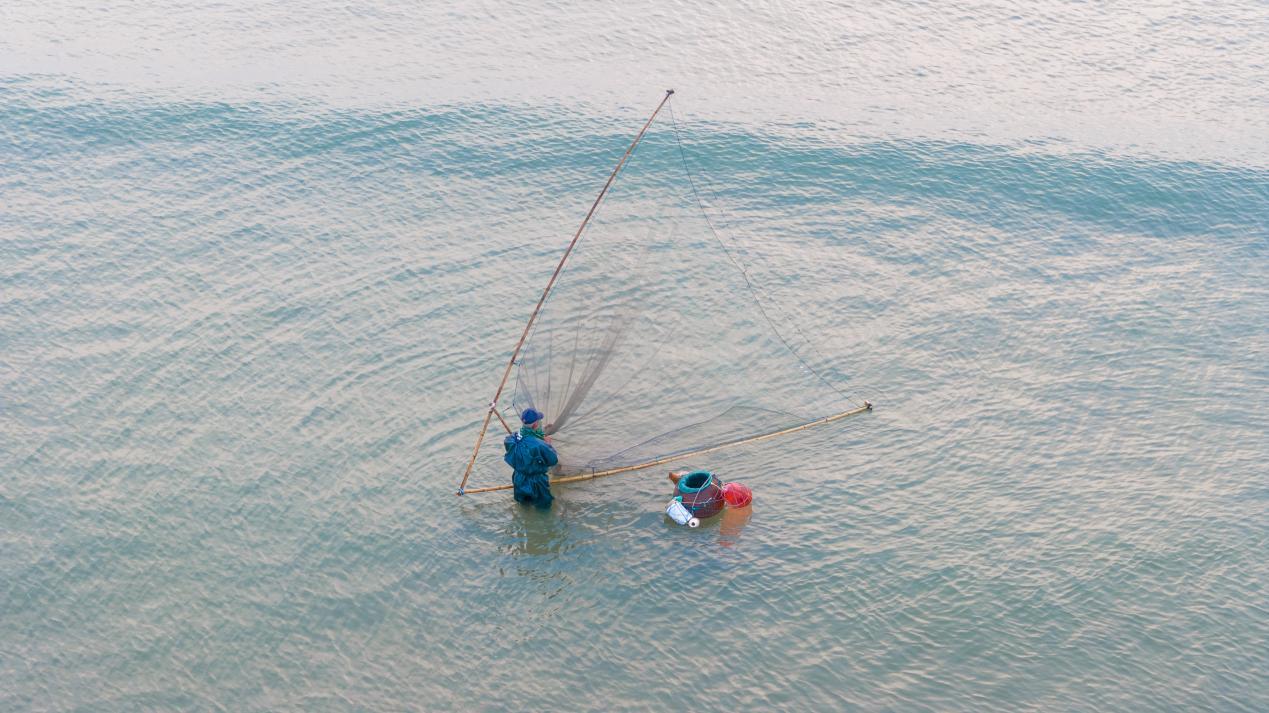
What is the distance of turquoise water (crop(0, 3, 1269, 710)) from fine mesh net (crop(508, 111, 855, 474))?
627mm

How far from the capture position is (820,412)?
592 inches

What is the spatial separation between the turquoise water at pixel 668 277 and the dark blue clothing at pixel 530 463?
1.64 feet

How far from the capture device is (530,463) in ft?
40.9

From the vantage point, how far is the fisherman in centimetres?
1237

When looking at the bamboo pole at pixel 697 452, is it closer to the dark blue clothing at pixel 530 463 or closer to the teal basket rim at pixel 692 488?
the dark blue clothing at pixel 530 463

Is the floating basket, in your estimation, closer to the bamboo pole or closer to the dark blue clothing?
the bamboo pole

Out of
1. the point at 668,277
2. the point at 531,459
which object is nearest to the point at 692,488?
the point at 531,459

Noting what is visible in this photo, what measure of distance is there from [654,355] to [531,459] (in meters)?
3.52

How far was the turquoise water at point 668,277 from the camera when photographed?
1155 cm

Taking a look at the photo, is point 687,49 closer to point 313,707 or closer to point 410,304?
point 410,304

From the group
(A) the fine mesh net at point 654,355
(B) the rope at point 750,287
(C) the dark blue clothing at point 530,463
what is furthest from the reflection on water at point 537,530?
(B) the rope at point 750,287

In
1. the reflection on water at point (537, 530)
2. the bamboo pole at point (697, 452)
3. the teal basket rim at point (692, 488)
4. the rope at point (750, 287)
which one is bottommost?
the reflection on water at point (537, 530)

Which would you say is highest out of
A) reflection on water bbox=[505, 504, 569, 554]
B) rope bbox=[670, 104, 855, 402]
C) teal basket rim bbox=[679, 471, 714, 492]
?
rope bbox=[670, 104, 855, 402]

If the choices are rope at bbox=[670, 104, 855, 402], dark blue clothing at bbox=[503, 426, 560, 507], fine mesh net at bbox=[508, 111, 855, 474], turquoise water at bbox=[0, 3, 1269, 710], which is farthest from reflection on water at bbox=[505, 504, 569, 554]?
rope at bbox=[670, 104, 855, 402]
